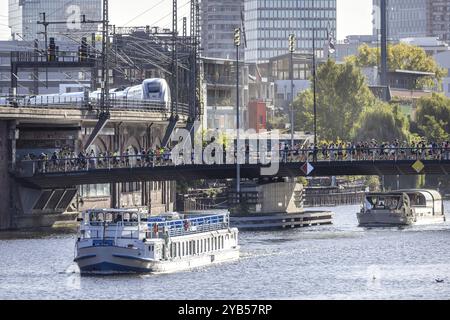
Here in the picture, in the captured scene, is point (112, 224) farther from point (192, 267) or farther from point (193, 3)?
point (193, 3)

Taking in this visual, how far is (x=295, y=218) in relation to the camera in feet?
A: 541

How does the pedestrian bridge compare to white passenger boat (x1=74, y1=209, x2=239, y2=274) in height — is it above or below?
above

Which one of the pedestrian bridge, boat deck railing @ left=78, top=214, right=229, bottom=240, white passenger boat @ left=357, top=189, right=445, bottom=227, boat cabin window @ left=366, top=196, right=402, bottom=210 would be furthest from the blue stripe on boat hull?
boat cabin window @ left=366, top=196, right=402, bottom=210

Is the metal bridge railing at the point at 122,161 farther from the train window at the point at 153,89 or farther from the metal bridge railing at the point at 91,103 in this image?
the train window at the point at 153,89

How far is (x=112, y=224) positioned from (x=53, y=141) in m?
57.0

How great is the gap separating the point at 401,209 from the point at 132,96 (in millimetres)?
40463

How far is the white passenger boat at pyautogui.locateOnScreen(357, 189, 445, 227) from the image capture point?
165250 millimetres

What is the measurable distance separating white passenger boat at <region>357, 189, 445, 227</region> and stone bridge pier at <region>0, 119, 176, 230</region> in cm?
2527

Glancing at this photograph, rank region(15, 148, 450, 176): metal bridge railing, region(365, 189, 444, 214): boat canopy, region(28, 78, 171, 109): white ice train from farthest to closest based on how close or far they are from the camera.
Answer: region(28, 78, 171, 109): white ice train, region(365, 189, 444, 214): boat canopy, region(15, 148, 450, 176): metal bridge railing

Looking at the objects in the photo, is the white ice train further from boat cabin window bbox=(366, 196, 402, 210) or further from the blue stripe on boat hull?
the blue stripe on boat hull

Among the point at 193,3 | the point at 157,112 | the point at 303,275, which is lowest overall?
the point at 303,275

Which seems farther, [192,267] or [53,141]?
[53,141]
